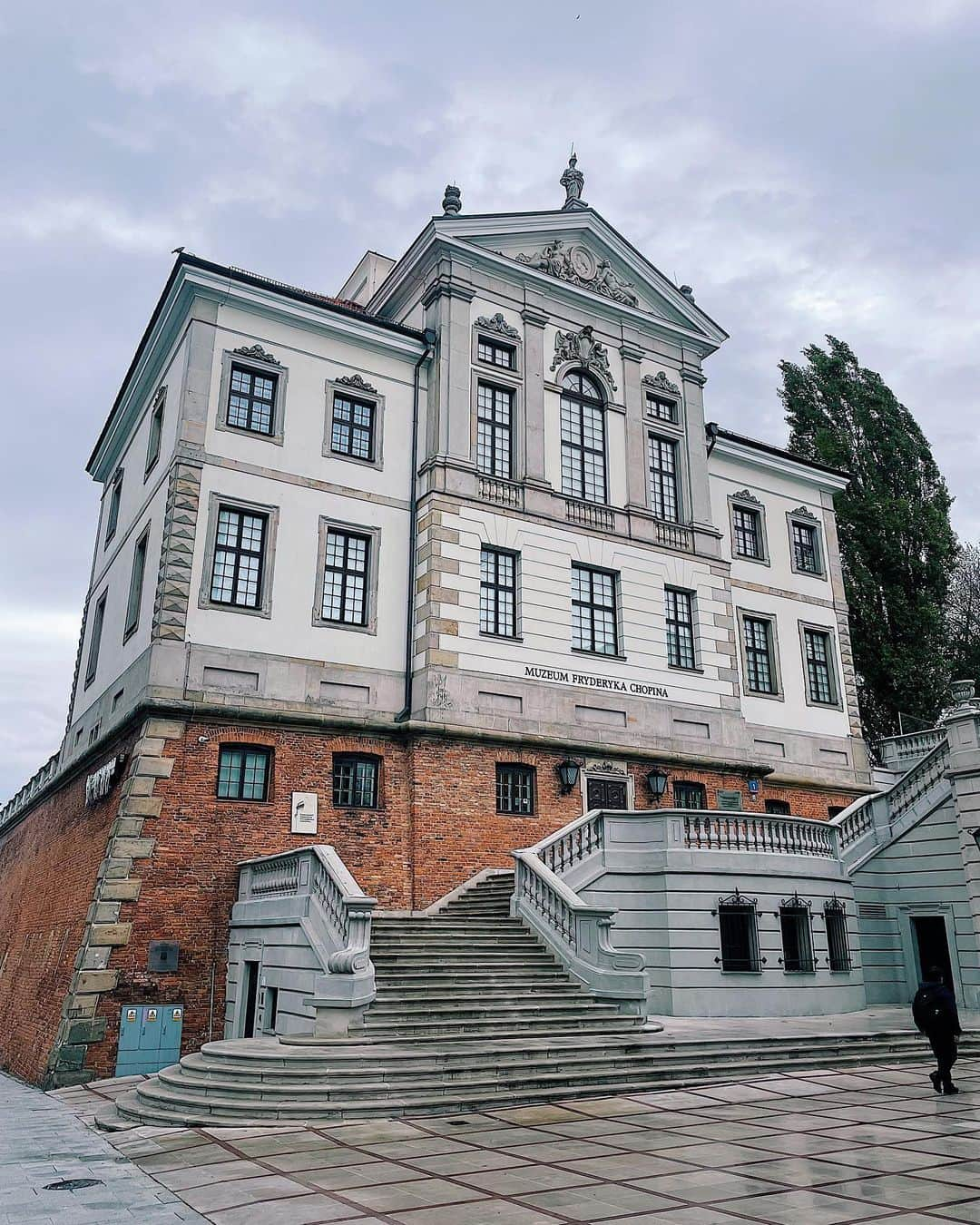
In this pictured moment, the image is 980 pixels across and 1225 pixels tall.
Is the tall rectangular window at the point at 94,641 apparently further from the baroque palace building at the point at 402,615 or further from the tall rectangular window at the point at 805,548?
the tall rectangular window at the point at 805,548

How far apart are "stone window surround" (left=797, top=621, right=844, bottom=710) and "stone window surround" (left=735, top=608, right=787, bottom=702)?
3.95ft

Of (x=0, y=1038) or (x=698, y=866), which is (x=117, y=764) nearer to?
(x=0, y=1038)

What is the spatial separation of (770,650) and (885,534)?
38.1ft

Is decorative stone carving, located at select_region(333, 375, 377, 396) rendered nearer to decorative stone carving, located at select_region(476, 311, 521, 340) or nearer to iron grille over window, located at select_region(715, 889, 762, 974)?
decorative stone carving, located at select_region(476, 311, 521, 340)

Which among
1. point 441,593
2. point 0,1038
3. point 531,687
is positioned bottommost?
point 0,1038

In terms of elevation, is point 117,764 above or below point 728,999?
above

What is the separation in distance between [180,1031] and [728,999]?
35.3 feet

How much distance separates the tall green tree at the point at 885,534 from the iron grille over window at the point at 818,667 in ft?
21.5

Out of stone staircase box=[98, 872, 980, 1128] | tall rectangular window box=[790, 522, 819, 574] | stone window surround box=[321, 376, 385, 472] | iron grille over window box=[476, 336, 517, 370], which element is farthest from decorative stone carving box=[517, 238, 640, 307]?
stone staircase box=[98, 872, 980, 1128]

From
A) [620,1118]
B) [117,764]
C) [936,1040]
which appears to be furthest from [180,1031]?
[936,1040]

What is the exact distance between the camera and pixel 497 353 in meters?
27.8

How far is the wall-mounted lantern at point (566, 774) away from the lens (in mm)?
24344

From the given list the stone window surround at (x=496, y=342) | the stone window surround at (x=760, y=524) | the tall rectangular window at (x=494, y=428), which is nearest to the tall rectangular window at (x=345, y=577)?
the tall rectangular window at (x=494, y=428)

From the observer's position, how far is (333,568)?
24203 mm
